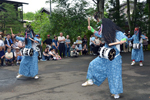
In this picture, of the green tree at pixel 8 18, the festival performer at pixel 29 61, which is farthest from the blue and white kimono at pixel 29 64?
the green tree at pixel 8 18

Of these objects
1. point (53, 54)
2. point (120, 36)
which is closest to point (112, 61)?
point (120, 36)

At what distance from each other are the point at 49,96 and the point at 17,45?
781 cm

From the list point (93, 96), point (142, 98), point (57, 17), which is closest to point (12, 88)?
point (93, 96)

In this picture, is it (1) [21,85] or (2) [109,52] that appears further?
(1) [21,85]

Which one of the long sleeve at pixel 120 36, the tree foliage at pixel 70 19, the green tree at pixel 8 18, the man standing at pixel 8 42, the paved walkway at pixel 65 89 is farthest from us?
the green tree at pixel 8 18

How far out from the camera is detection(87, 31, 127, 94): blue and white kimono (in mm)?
5082

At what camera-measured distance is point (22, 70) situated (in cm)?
792

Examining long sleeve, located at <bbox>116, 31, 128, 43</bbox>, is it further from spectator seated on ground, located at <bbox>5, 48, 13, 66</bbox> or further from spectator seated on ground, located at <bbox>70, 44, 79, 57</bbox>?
spectator seated on ground, located at <bbox>70, 44, 79, 57</bbox>

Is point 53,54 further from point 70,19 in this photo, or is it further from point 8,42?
point 70,19

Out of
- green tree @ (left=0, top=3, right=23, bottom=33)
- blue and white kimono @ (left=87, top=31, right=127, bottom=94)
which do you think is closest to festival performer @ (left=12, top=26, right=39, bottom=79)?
blue and white kimono @ (left=87, top=31, right=127, bottom=94)

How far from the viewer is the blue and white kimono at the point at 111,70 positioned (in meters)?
5.08

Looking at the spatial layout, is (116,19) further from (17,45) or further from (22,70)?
(22,70)

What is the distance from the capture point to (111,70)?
5152 millimetres

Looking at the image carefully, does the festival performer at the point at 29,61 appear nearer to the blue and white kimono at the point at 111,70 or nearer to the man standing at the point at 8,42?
the blue and white kimono at the point at 111,70
